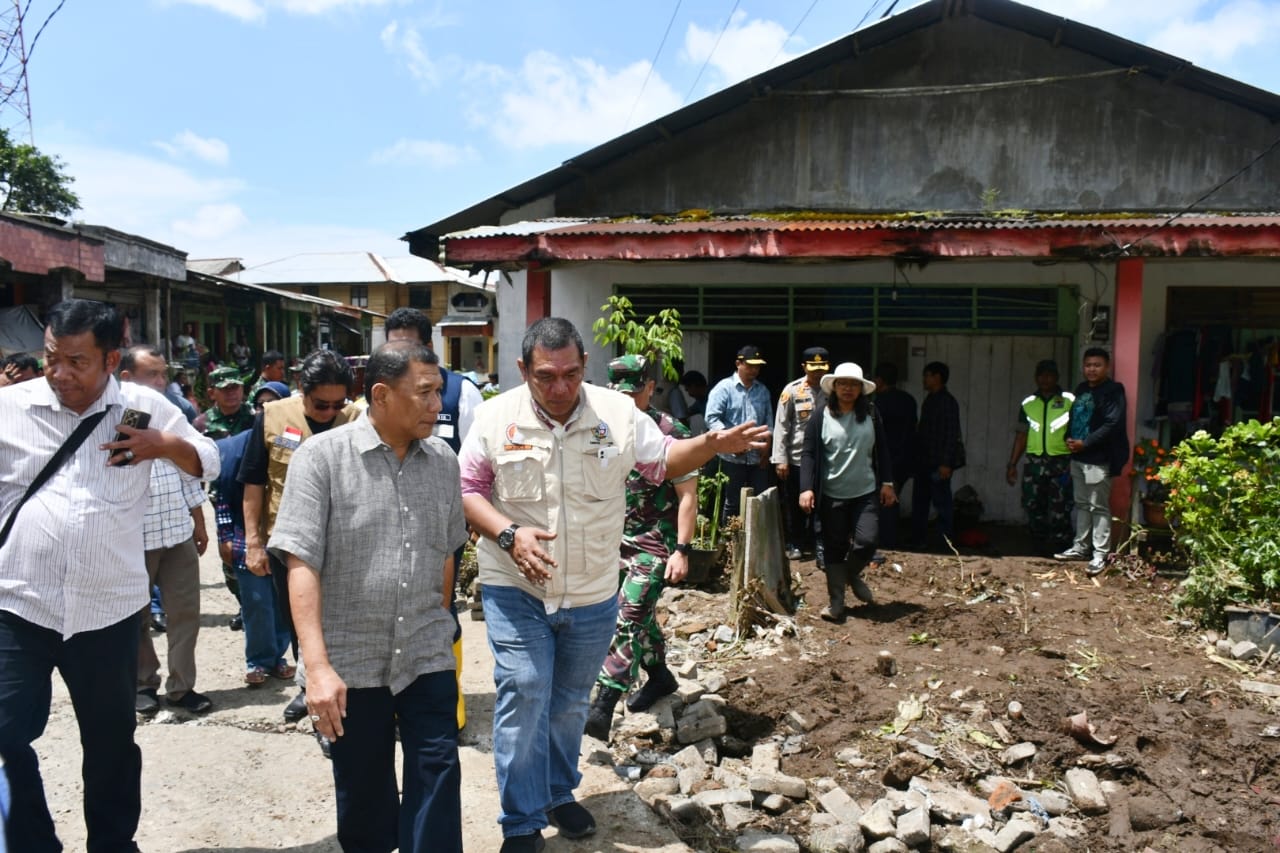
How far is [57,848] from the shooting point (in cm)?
291

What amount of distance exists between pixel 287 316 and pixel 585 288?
18479 mm

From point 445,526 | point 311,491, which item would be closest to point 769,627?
point 445,526

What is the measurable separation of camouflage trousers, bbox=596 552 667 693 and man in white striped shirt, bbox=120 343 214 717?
6.92ft

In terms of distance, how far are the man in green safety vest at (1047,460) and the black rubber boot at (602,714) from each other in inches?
205

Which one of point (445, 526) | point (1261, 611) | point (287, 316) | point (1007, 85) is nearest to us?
point (445, 526)

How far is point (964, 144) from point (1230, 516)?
5.89 meters

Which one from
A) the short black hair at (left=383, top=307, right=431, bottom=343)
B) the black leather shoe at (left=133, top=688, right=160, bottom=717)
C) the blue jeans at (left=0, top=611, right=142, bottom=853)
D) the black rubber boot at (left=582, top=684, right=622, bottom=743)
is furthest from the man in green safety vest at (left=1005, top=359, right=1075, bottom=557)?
the blue jeans at (left=0, top=611, right=142, bottom=853)

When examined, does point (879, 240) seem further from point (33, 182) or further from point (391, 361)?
point (33, 182)

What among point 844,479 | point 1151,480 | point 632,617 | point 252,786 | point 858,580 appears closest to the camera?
point 252,786

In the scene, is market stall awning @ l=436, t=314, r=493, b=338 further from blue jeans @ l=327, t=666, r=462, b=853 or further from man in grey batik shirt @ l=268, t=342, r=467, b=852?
blue jeans @ l=327, t=666, r=462, b=853

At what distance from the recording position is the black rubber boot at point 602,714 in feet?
14.5

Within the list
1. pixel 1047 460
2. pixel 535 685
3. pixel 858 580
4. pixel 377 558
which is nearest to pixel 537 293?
pixel 858 580

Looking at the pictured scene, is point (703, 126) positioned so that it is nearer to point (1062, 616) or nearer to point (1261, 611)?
point (1062, 616)

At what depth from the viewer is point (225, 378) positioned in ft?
19.6
